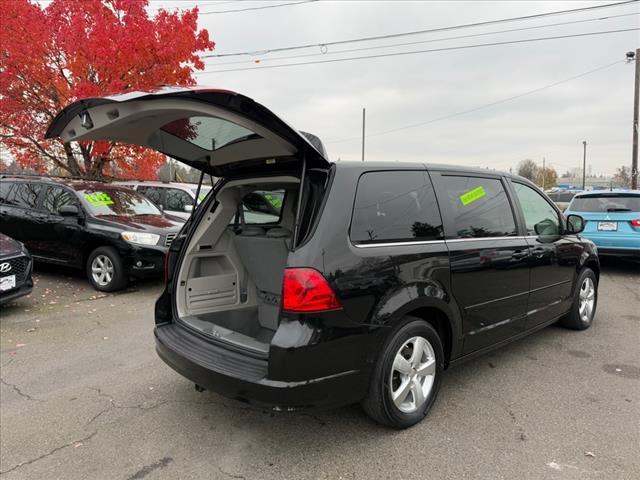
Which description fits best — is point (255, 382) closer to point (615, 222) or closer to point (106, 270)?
point (106, 270)

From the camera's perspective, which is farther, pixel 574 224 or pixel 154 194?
pixel 154 194

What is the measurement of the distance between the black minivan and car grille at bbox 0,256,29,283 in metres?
3.21

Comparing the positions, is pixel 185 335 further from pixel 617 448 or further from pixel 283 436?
pixel 617 448

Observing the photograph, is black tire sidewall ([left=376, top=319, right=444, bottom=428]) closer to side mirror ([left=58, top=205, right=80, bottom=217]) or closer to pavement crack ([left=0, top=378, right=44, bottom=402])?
pavement crack ([left=0, top=378, right=44, bottom=402])

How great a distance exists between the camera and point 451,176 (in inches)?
137

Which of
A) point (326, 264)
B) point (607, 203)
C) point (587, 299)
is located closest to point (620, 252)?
point (607, 203)

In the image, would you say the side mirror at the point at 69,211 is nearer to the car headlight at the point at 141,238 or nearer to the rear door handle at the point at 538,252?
the car headlight at the point at 141,238

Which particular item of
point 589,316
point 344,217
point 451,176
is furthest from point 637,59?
point 344,217

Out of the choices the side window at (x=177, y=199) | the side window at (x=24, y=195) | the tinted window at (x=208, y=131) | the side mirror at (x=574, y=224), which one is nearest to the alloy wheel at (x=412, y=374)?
the tinted window at (x=208, y=131)

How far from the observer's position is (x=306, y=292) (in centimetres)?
249

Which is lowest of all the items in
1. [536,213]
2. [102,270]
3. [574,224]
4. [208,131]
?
[102,270]

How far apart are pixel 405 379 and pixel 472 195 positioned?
1.57 metres

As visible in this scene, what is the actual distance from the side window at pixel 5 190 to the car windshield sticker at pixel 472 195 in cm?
831

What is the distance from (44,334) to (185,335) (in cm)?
283
